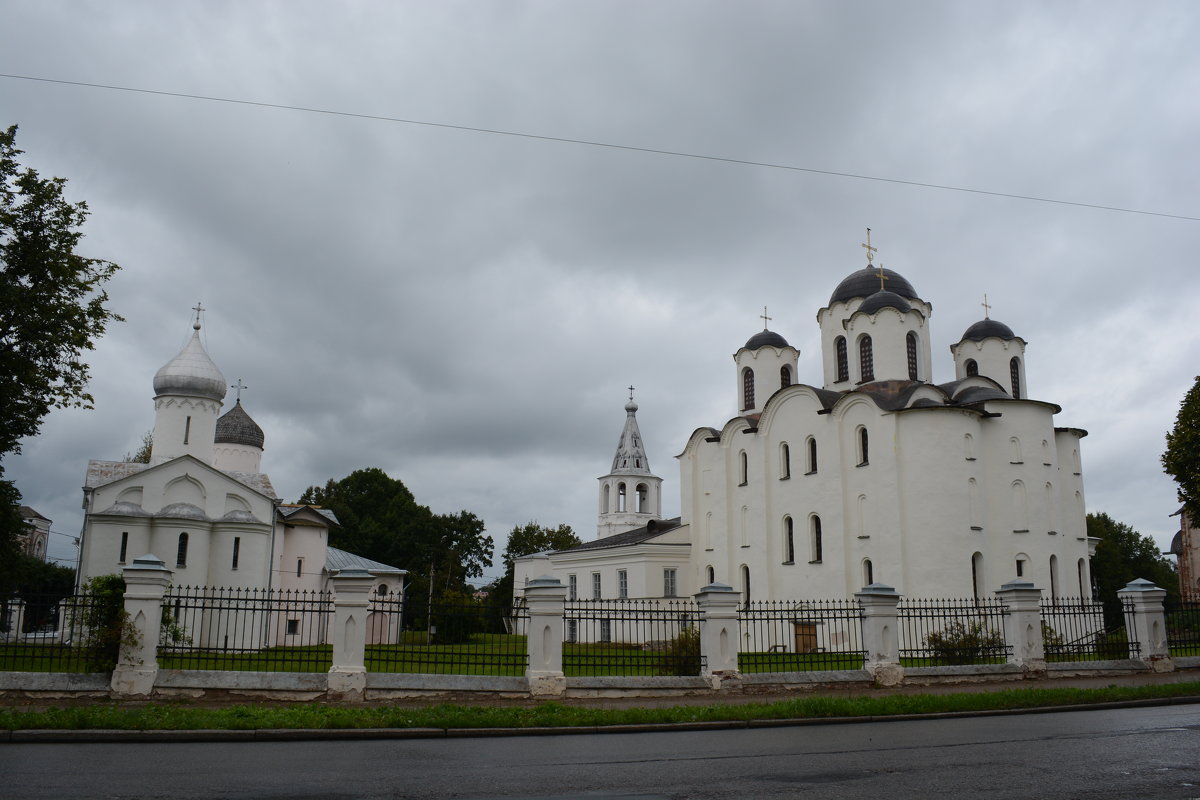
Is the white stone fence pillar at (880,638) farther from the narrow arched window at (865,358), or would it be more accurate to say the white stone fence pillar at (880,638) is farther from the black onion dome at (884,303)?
the black onion dome at (884,303)

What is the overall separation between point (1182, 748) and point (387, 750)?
25.4 feet

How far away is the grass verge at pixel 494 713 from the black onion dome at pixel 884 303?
924 inches

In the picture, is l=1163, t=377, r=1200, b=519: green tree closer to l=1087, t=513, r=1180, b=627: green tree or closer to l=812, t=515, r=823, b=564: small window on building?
l=812, t=515, r=823, b=564: small window on building

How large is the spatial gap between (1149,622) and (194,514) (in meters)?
28.4

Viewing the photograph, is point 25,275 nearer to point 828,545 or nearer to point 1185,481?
point 828,545

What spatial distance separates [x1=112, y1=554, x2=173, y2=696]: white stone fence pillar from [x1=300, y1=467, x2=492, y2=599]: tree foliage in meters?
47.8

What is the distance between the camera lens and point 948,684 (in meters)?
16.3

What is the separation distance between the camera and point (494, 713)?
11.5 meters

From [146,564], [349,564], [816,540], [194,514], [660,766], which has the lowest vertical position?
[660,766]

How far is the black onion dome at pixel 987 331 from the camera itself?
37438 mm

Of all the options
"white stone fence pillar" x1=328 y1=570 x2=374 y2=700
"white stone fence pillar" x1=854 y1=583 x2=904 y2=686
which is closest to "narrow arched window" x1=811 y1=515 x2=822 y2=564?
"white stone fence pillar" x1=854 y1=583 x2=904 y2=686

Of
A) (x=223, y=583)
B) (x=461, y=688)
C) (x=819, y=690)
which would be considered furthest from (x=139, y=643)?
(x=223, y=583)

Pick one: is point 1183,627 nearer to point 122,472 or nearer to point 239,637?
point 239,637

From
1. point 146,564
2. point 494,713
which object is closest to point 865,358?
point 494,713
